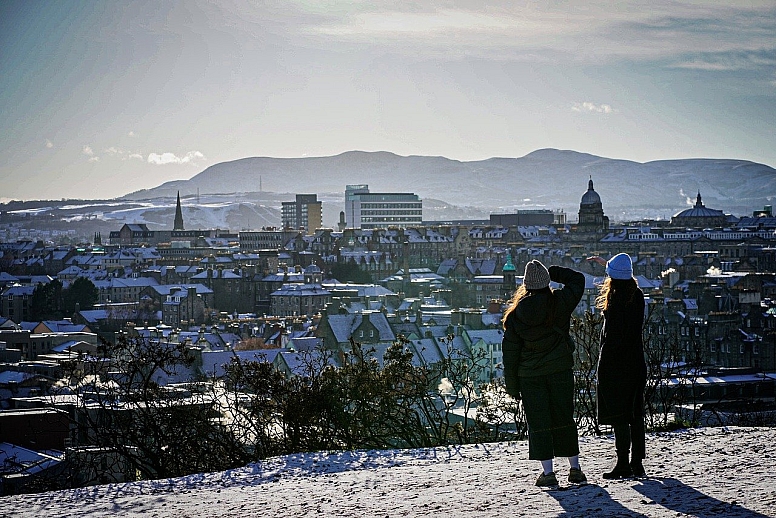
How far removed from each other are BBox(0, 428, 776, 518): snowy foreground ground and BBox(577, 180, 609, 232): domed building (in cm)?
10037

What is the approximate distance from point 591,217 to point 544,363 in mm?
104264

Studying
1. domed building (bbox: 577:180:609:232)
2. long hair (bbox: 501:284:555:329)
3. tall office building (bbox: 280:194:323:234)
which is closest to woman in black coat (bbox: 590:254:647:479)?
long hair (bbox: 501:284:555:329)

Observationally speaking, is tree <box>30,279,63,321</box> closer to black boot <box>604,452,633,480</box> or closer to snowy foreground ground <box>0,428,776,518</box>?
snowy foreground ground <box>0,428,776,518</box>

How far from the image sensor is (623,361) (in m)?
6.41

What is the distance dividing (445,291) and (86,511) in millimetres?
58834

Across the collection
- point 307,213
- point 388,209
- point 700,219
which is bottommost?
point 700,219

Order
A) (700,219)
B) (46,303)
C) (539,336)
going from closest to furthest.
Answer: (539,336) → (46,303) → (700,219)

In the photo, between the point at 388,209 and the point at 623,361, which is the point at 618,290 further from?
the point at 388,209

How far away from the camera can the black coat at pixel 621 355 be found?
20.9 ft

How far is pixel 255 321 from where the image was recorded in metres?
52.7

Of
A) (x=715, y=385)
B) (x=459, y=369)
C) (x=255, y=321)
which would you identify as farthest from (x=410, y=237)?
(x=459, y=369)

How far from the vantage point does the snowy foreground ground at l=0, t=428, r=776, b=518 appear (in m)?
5.76

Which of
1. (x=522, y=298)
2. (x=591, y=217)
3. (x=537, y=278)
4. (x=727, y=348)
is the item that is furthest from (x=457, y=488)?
(x=591, y=217)

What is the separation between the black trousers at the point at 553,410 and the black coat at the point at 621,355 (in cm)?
23
